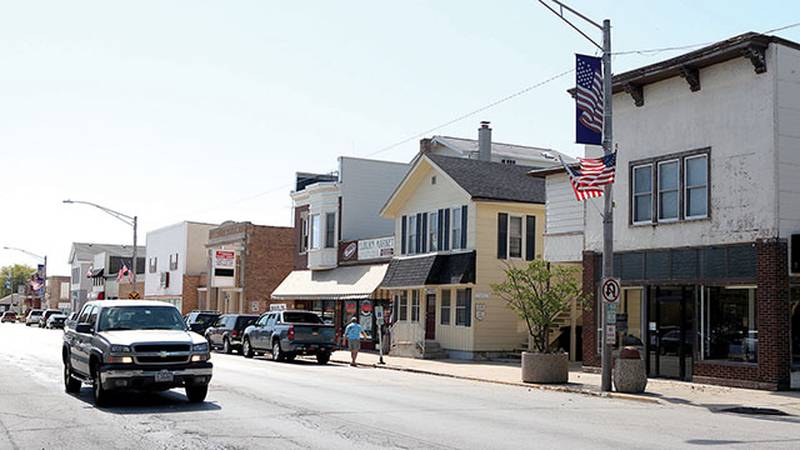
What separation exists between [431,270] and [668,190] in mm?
12474

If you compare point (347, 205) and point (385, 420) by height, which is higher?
point (347, 205)

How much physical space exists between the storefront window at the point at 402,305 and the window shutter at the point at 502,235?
5.52 meters

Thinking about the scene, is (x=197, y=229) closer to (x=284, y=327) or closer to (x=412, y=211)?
(x=412, y=211)

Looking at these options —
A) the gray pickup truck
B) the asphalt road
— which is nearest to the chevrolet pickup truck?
the asphalt road

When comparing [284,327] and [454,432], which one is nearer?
[454,432]

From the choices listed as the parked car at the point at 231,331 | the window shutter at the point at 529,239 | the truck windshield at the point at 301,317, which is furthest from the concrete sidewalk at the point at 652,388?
the parked car at the point at 231,331

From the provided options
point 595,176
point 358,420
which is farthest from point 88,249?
point 358,420

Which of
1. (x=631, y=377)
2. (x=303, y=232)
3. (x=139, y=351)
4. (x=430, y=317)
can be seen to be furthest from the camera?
(x=303, y=232)

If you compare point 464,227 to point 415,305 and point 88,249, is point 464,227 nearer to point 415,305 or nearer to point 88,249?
point 415,305

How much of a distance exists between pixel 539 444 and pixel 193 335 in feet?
24.9

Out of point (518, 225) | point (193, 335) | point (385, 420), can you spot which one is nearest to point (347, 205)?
point (518, 225)

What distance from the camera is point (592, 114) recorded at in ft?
70.0

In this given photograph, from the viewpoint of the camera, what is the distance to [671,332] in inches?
950

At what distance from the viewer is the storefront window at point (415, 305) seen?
37250 millimetres
